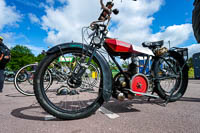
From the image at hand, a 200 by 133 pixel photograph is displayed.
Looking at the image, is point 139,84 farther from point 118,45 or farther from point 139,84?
point 118,45

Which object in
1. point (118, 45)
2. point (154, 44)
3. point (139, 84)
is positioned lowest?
point (139, 84)

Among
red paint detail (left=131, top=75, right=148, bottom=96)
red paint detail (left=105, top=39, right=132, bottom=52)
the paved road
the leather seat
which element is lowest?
the paved road

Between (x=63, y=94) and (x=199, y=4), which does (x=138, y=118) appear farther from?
(x=63, y=94)

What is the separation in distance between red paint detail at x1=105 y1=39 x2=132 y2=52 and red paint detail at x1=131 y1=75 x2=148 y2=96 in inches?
19.3

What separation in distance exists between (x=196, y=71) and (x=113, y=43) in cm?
1367

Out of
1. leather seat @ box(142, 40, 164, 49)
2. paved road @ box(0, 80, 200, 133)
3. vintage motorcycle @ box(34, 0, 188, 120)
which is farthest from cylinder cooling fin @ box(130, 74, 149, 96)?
leather seat @ box(142, 40, 164, 49)

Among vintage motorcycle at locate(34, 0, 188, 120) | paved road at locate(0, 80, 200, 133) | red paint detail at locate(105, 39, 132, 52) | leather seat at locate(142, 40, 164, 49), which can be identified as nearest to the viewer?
paved road at locate(0, 80, 200, 133)

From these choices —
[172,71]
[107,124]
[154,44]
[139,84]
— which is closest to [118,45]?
[139,84]

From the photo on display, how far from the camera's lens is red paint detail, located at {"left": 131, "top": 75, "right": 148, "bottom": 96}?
1.90 meters

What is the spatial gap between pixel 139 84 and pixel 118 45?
28.5 inches

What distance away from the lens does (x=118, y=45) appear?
182 centimetres

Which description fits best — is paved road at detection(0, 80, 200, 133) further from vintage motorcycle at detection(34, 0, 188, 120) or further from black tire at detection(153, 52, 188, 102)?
black tire at detection(153, 52, 188, 102)

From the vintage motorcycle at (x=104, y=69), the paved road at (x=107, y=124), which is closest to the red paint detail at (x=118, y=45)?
the vintage motorcycle at (x=104, y=69)

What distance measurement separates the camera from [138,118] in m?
1.57
